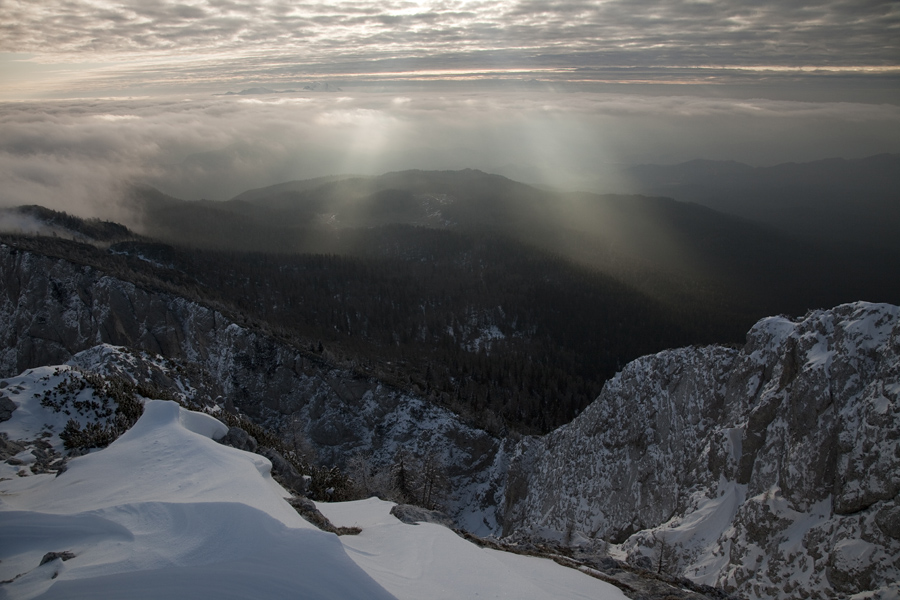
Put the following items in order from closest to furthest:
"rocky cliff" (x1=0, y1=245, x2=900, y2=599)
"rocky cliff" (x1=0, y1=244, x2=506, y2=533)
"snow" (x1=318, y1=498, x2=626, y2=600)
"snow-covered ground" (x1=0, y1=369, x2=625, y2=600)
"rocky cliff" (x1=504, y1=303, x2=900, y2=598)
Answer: "snow-covered ground" (x1=0, y1=369, x2=625, y2=600), "snow" (x1=318, y1=498, x2=626, y2=600), "rocky cliff" (x1=504, y1=303, x2=900, y2=598), "rocky cliff" (x1=0, y1=245, x2=900, y2=599), "rocky cliff" (x1=0, y1=244, x2=506, y2=533)

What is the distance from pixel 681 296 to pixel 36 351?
543ft

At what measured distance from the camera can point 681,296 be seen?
516 feet

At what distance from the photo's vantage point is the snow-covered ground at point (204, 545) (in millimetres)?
10078

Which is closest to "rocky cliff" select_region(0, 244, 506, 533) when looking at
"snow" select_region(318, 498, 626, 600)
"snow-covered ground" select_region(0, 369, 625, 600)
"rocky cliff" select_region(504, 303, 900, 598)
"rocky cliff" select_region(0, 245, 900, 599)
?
"rocky cliff" select_region(0, 245, 900, 599)

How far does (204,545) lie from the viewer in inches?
435

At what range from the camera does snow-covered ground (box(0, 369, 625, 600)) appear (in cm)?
1008

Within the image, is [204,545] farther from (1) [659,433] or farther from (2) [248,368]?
(2) [248,368]

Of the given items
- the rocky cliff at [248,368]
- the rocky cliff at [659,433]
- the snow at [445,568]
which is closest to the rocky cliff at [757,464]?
the rocky cliff at [659,433]

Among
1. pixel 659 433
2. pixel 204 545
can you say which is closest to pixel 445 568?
pixel 204 545

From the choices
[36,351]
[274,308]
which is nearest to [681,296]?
[274,308]

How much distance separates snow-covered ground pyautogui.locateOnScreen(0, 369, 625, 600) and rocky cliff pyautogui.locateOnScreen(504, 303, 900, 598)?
14.8 metres

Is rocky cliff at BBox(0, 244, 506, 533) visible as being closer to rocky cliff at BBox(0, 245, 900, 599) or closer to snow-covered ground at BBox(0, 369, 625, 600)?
rocky cliff at BBox(0, 245, 900, 599)

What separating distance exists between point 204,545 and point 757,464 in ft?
102

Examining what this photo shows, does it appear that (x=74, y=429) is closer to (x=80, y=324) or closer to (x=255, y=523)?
(x=255, y=523)
